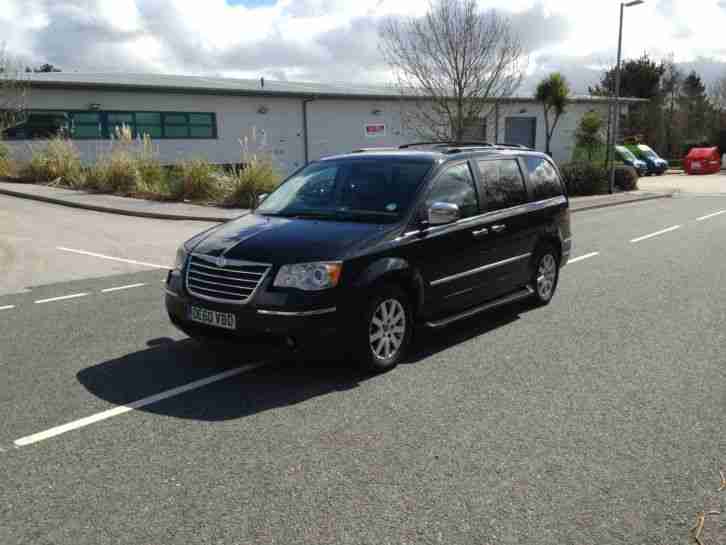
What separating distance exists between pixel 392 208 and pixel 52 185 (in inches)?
756

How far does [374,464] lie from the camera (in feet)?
12.8

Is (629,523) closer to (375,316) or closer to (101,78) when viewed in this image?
(375,316)

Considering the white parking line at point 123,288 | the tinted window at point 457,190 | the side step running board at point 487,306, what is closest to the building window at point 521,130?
the white parking line at point 123,288

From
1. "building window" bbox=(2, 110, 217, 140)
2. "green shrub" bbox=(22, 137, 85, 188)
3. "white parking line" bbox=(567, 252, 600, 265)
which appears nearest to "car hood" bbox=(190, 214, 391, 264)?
"white parking line" bbox=(567, 252, 600, 265)

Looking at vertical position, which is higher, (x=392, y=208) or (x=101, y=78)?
(x=101, y=78)

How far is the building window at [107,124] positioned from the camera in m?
27.6

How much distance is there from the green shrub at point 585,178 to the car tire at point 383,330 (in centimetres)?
2323

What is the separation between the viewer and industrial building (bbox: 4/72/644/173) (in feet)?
92.1

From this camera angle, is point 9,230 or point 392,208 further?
point 9,230

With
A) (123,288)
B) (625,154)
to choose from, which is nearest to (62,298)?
(123,288)

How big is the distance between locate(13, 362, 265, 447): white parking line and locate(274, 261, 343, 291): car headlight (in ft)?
2.95

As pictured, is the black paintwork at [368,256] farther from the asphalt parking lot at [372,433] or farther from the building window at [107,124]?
the building window at [107,124]

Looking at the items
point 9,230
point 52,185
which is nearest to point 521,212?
point 9,230

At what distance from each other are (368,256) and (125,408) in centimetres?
202
